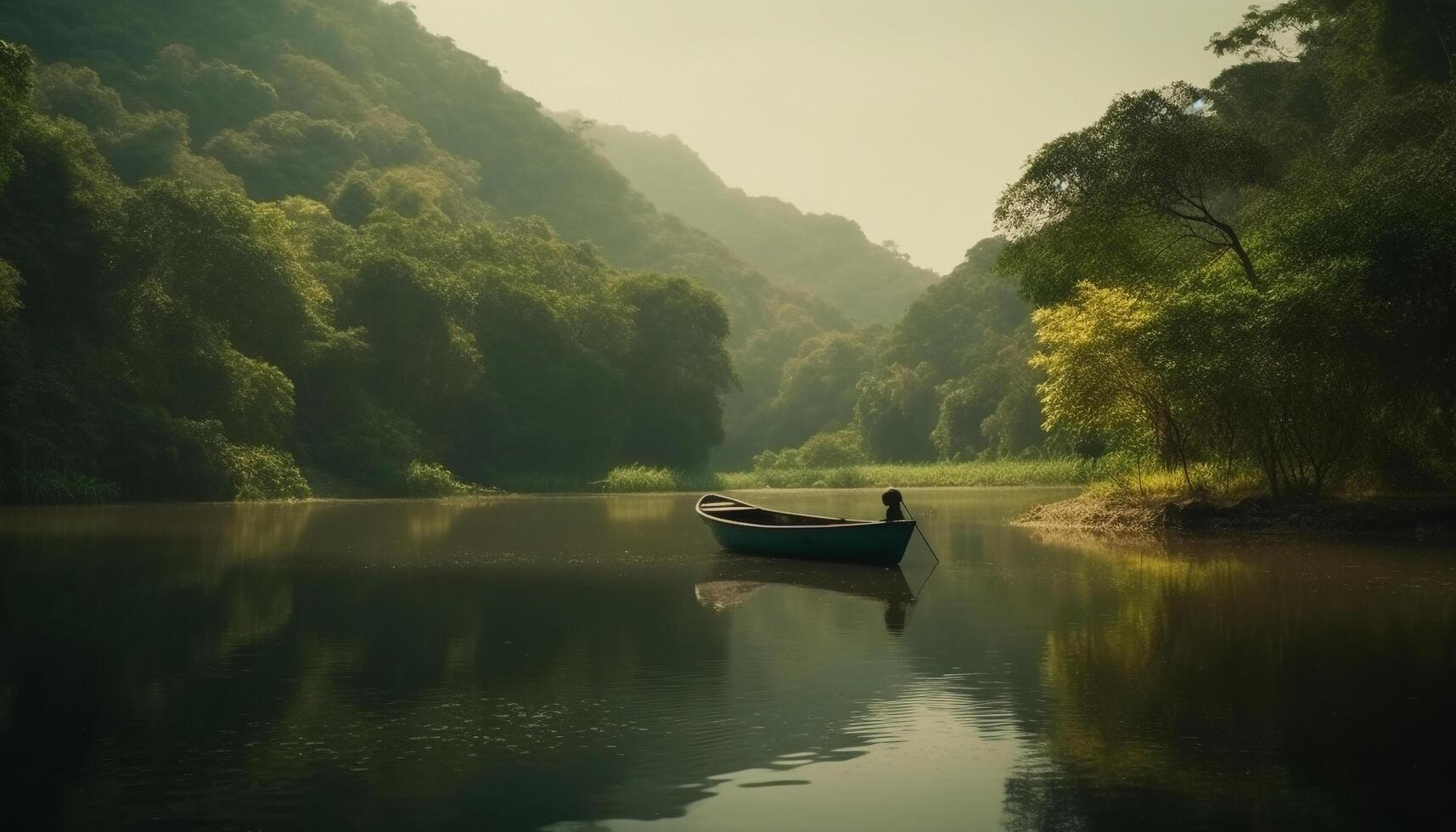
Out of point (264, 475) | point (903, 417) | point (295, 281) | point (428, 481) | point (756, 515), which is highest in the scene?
point (295, 281)

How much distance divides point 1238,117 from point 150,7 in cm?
7636

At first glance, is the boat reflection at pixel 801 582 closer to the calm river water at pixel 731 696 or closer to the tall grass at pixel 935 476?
the calm river water at pixel 731 696

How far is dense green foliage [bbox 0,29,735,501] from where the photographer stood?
39.6 m

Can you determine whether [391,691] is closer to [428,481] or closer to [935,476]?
[428,481]

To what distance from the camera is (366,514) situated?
1443 inches

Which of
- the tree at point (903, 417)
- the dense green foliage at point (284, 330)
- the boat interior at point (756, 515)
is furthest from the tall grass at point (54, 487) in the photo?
the tree at point (903, 417)

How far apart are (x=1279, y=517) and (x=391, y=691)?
66.2ft

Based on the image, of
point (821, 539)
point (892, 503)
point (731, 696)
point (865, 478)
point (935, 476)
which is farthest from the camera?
point (865, 478)

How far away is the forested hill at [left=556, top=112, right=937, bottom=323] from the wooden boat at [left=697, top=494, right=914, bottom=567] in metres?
132

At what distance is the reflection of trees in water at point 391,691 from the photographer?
23.7 feet

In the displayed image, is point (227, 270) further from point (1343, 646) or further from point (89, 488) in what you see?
point (1343, 646)

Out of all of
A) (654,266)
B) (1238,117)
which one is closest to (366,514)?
(1238,117)

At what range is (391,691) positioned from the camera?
10.1 metres

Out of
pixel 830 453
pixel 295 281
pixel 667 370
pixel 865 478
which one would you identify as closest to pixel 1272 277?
pixel 295 281
